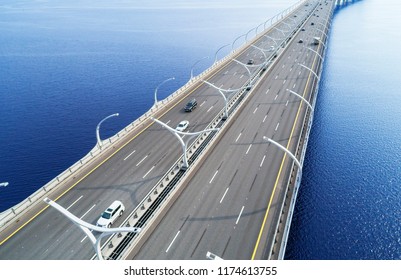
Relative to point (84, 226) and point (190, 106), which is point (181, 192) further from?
point (190, 106)

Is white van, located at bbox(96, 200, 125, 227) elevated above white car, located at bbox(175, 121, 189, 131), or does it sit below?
below

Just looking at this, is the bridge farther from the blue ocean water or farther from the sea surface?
the sea surface

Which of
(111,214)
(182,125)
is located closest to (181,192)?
(111,214)

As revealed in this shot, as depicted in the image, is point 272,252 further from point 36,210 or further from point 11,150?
point 11,150

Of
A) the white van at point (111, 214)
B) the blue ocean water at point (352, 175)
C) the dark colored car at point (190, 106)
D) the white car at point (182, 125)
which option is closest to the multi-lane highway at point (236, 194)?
the white van at point (111, 214)

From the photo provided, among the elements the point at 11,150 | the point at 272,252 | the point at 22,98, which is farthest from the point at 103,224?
the point at 22,98

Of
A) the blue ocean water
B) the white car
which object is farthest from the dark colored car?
the blue ocean water
